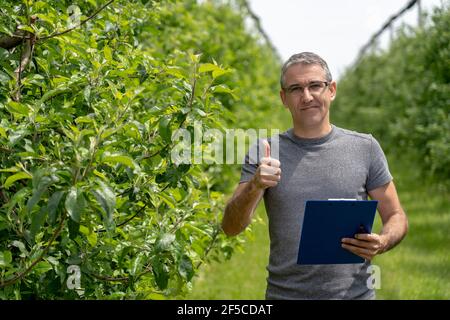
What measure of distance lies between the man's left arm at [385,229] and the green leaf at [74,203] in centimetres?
112

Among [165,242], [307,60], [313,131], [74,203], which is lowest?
[165,242]

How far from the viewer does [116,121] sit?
3.19 meters

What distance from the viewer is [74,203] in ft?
8.75

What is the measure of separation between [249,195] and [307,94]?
525 millimetres

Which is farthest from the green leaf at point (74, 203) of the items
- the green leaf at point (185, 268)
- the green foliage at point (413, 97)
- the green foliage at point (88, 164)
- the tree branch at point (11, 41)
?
the green foliage at point (413, 97)

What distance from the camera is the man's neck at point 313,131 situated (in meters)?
3.49

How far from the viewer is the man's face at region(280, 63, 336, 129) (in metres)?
3.42

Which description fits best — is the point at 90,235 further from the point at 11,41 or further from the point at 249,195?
the point at 11,41

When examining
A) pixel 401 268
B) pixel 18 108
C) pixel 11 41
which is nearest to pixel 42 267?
pixel 18 108

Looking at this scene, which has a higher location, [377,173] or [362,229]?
[377,173]

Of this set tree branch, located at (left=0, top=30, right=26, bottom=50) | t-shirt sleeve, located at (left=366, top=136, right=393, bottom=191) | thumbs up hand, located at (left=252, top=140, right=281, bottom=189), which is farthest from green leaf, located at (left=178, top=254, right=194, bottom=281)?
tree branch, located at (left=0, top=30, right=26, bottom=50)

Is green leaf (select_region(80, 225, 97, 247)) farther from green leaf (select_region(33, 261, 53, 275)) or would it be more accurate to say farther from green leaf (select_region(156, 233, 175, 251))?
green leaf (select_region(156, 233, 175, 251))
